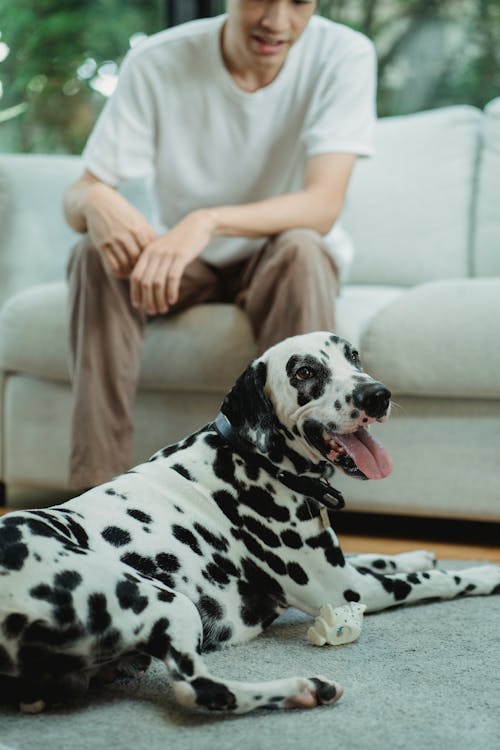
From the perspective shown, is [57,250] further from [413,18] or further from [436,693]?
[436,693]

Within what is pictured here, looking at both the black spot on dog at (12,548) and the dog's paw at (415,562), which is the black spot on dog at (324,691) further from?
the dog's paw at (415,562)

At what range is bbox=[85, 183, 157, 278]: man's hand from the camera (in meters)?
2.66

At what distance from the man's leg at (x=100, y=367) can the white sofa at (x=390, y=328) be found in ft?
0.55

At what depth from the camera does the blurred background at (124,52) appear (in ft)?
14.7

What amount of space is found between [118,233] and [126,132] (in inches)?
19.8

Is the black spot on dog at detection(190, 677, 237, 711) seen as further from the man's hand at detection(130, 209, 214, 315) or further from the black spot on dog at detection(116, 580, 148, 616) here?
the man's hand at detection(130, 209, 214, 315)

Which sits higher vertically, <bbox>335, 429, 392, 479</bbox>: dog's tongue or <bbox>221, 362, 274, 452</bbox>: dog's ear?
<bbox>221, 362, 274, 452</bbox>: dog's ear

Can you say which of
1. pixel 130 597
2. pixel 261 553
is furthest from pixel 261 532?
pixel 130 597

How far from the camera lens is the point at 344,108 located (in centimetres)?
293

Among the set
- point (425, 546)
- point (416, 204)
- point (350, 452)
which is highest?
point (416, 204)

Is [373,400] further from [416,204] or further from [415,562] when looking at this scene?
[416,204]

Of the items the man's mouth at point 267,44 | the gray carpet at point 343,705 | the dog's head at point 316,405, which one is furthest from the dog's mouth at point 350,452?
the man's mouth at point 267,44

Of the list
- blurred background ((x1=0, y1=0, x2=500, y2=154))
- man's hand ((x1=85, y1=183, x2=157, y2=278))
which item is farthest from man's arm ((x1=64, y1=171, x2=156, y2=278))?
blurred background ((x1=0, y1=0, x2=500, y2=154))

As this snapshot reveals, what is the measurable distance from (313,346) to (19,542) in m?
0.70
